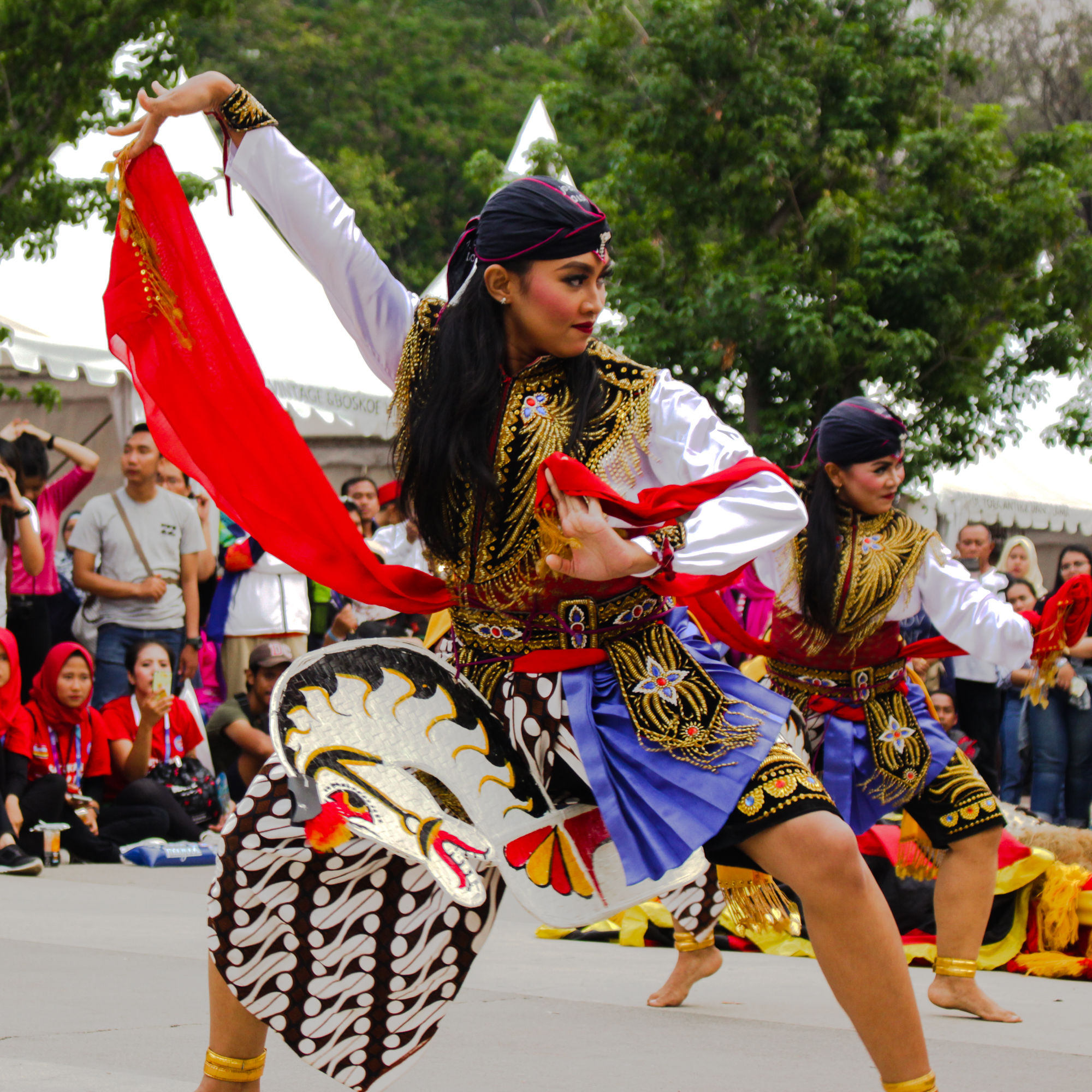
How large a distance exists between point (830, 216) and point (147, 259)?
10.0 metres

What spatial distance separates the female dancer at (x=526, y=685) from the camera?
2234mm

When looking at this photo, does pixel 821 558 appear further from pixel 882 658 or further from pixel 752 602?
pixel 752 602

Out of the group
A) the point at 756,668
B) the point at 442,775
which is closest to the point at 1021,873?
the point at 756,668

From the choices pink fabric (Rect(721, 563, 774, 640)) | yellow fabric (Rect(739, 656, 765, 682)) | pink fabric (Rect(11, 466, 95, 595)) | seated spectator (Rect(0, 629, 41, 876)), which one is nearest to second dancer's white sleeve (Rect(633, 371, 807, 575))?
pink fabric (Rect(721, 563, 774, 640))

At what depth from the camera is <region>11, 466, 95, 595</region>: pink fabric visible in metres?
6.70

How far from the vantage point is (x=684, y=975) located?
13.0 ft

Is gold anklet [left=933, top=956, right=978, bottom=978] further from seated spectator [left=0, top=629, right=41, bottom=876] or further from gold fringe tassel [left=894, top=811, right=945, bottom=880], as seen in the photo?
seated spectator [left=0, top=629, right=41, bottom=876]

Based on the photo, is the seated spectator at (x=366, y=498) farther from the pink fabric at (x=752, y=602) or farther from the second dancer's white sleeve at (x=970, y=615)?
the second dancer's white sleeve at (x=970, y=615)

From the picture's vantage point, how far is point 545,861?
7.89 ft

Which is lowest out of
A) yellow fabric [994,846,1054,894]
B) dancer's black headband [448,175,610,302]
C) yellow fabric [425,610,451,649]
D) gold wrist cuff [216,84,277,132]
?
yellow fabric [994,846,1054,894]

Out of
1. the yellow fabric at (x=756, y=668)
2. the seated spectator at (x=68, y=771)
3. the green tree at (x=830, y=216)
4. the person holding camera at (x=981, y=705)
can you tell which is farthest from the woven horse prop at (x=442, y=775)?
the green tree at (x=830, y=216)

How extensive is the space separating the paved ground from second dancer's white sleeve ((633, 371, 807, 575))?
1.33 meters

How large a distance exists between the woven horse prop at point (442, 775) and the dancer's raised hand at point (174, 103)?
3.20 ft

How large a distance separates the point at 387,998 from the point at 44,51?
676cm
